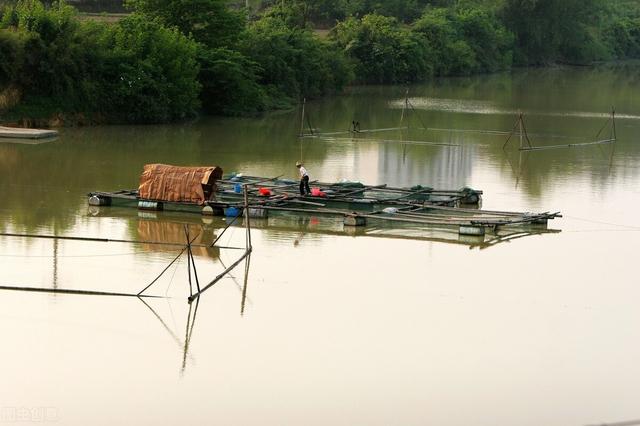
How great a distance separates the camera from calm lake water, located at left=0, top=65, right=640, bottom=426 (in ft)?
33.2

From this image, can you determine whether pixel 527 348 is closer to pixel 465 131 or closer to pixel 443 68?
pixel 465 131

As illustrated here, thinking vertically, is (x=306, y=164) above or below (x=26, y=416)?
above

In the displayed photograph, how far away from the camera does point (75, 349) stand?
37.1 ft

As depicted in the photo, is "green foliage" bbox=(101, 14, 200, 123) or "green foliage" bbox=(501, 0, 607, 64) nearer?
"green foliage" bbox=(101, 14, 200, 123)

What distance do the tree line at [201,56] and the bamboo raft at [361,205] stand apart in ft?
40.4

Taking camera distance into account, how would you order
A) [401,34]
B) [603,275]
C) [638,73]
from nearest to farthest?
[603,275]
[401,34]
[638,73]

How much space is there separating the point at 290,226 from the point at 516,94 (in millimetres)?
32697

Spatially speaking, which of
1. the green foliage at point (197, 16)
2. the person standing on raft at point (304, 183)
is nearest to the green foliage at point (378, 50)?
the green foliage at point (197, 16)

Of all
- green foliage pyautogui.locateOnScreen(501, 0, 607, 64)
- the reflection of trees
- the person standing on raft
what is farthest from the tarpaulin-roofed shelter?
green foliage pyautogui.locateOnScreen(501, 0, 607, 64)

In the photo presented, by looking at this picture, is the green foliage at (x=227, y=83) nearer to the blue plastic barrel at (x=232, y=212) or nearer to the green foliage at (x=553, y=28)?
the blue plastic barrel at (x=232, y=212)

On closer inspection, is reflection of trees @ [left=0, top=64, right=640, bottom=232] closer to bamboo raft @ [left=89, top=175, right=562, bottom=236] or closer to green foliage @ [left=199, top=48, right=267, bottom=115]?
green foliage @ [left=199, top=48, right=267, bottom=115]

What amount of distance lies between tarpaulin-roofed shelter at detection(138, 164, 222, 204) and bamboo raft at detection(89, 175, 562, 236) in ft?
0.39

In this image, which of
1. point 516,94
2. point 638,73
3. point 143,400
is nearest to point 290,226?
point 143,400

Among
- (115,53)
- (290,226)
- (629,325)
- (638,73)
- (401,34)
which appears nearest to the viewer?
(629,325)
